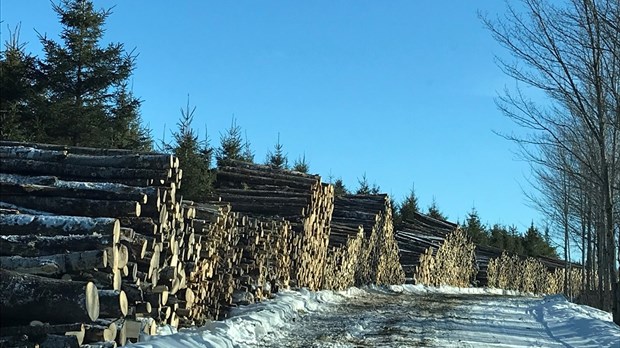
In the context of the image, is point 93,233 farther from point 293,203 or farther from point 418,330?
point 293,203

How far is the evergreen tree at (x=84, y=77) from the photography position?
54.3ft

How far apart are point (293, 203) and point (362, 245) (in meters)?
6.85

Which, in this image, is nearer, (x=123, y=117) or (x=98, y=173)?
(x=98, y=173)

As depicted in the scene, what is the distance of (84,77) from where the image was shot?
696 inches

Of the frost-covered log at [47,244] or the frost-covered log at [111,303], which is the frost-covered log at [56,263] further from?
the frost-covered log at [111,303]

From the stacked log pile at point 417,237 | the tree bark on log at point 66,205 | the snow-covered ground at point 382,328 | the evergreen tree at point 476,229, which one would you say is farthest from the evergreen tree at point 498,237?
the tree bark on log at point 66,205

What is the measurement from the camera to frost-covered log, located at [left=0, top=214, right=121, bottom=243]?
21.1 ft

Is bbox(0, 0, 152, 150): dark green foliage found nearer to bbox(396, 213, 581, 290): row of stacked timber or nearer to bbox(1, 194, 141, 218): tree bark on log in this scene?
bbox(1, 194, 141, 218): tree bark on log

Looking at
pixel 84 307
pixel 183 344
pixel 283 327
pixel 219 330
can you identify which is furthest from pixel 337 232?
pixel 84 307

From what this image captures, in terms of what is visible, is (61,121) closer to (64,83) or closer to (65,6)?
(64,83)

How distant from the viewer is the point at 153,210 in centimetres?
805

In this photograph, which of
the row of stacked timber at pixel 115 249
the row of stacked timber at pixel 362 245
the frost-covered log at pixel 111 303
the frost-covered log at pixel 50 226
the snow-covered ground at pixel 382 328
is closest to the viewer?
the row of stacked timber at pixel 115 249

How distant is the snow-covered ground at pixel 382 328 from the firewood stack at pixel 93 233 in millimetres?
632

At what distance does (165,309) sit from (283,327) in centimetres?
253
